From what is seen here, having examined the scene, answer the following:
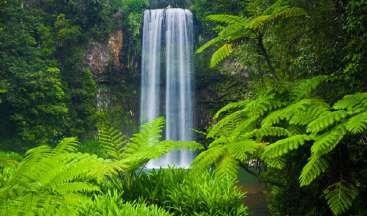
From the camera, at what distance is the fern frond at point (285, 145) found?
146 inches

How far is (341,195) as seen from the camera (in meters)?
4.03

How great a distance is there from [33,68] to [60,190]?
2021cm

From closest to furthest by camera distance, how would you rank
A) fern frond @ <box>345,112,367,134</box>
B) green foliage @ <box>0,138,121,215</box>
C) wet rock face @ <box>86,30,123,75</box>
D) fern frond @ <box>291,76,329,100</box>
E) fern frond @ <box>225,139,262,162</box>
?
1. green foliage @ <box>0,138,121,215</box>
2. fern frond @ <box>345,112,367,134</box>
3. fern frond @ <box>225,139,262,162</box>
4. fern frond @ <box>291,76,329,100</box>
5. wet rock face @ <box>86,30,123,75</box>

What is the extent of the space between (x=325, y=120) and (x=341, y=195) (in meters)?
0.84

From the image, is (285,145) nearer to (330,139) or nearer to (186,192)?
(330,139)

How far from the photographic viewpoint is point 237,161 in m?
4.43

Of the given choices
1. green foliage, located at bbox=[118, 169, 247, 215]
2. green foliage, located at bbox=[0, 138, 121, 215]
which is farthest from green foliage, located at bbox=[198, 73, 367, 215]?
green foliage, located at bbox=[0, 138, 121, 215]

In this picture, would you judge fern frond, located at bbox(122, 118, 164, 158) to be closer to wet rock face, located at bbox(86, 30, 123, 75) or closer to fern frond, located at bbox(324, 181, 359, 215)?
fern frond, located at bbox(324, 181, 359, 215)

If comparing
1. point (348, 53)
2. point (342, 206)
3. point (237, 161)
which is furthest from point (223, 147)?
point (348, 53)

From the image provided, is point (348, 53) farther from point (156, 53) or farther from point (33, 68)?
point (156, 53)

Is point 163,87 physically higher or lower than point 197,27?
lower

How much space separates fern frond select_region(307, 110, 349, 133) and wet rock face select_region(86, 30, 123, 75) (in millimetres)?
24292

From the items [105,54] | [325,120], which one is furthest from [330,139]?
[105,54]

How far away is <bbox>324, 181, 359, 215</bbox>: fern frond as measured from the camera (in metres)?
3.95
